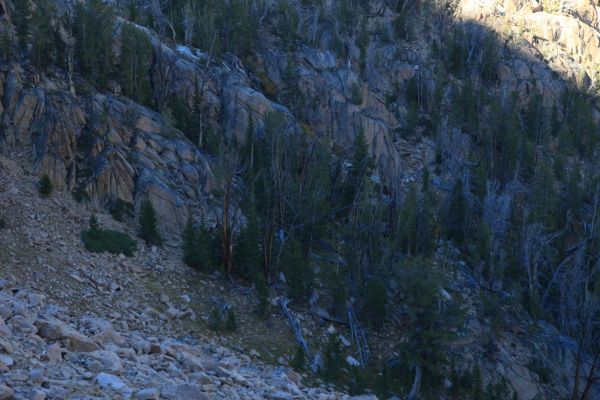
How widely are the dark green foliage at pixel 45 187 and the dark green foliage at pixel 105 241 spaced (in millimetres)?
1993

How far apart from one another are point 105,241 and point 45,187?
10.7 feet

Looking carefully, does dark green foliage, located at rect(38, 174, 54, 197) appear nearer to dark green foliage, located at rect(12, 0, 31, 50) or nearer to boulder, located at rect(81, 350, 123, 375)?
dark green foliage, located at rect(12, 0, 31, 50)

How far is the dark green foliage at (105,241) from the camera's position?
1945 centimetres

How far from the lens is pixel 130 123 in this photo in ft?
84.7

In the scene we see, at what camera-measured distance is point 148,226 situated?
2141 cm

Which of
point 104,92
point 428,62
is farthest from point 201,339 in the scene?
point 428,62

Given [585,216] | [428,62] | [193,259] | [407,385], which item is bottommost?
[407,385]

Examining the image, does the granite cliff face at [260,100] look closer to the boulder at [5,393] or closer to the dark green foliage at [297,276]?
the dark green foliage at [297,276]

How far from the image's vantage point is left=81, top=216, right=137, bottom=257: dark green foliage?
19453 millimetres

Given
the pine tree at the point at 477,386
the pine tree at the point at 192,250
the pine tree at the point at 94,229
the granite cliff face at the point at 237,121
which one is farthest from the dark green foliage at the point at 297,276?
the pine tree at the point at 94,229

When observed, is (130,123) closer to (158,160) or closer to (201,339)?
(158,160)

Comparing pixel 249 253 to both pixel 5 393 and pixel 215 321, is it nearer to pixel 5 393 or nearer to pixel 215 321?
pixel 215 321

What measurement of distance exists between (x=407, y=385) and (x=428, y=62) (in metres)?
37.7

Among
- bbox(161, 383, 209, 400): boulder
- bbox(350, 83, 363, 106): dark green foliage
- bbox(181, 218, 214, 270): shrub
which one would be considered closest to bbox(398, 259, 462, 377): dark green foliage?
bbox(181, 218, 214, 270): shrub
